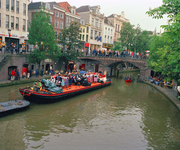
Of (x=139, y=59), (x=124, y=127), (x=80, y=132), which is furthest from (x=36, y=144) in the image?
(x=139, y=59)

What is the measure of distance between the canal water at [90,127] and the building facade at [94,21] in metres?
37.5

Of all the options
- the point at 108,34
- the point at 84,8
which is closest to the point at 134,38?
the point at 108,34

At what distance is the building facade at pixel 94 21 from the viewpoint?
51.4 meters

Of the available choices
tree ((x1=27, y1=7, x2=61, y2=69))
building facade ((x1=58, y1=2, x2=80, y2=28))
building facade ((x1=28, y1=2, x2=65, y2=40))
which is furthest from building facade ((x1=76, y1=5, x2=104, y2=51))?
tree ((x1=27, y1=7, x2=61, y2=69))

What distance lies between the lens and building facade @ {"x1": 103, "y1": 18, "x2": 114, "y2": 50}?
193ft

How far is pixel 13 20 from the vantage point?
1188 inches

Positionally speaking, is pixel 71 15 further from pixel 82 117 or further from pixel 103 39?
pixel 82 117

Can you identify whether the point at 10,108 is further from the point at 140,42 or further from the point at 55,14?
the point at 140,42

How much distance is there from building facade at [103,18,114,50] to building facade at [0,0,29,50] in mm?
31460

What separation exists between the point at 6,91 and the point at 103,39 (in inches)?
1709

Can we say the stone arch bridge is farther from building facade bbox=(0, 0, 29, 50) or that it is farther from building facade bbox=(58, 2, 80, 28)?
building facade bbox=(0, 0, 29, 50)

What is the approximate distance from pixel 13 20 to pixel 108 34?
3594cm

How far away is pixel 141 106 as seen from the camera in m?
18.0

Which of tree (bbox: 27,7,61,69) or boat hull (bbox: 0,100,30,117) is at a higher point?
tree (bbox: 27,7,61,69)
